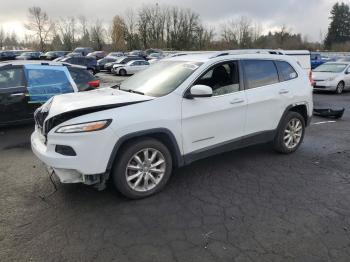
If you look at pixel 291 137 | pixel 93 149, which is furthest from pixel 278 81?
pixel 93 149

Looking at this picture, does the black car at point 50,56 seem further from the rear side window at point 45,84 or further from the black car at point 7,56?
the rear side window at point 45,84

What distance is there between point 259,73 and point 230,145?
127 centimetres

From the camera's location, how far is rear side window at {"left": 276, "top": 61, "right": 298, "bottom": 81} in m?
5.75

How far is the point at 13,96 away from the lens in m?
7.31

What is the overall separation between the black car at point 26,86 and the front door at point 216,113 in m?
4.28

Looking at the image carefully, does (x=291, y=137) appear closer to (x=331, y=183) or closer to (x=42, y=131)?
(x=331, y=183)

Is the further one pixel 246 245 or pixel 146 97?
pixel 146 97

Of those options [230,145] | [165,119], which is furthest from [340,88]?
[165,119]

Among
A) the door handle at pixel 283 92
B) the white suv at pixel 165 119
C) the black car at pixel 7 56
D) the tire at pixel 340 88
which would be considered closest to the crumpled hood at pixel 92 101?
the white suv at pixel 165 119

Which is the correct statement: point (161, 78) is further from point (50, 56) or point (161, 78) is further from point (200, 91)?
point (50, 56)

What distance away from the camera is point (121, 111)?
3.95 m

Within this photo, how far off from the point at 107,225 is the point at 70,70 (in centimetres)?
566

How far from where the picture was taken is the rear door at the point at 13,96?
727 cm

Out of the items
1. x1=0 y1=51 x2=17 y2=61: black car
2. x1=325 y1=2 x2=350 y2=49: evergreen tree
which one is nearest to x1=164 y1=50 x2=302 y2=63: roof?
x1=0 y1=51 x2=17 y2=61: black car
